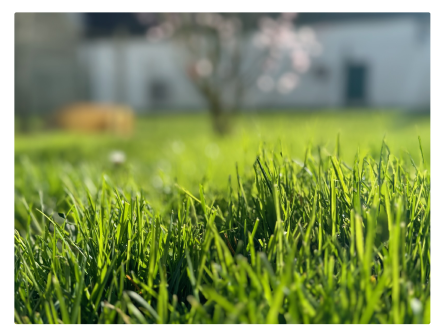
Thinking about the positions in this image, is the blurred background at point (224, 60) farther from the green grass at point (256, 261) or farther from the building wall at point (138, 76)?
the green grass at point (256, 261)

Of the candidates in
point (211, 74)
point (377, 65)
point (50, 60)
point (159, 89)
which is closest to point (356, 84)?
point (377, 65)

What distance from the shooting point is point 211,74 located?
529cm

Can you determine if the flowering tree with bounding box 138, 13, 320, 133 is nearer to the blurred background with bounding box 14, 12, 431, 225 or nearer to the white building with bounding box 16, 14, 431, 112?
the blurred background with bounding box 14, 12, 431, 225

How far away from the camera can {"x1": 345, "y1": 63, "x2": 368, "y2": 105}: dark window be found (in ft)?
17.0

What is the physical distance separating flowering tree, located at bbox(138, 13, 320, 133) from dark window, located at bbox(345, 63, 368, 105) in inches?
34.3

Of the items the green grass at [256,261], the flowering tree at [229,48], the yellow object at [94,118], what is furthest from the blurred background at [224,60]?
the green grass at [256,261]

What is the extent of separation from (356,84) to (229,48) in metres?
1.66

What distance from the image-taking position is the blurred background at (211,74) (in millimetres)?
5312

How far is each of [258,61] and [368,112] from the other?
187cm

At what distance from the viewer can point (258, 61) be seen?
5773 millimetres
